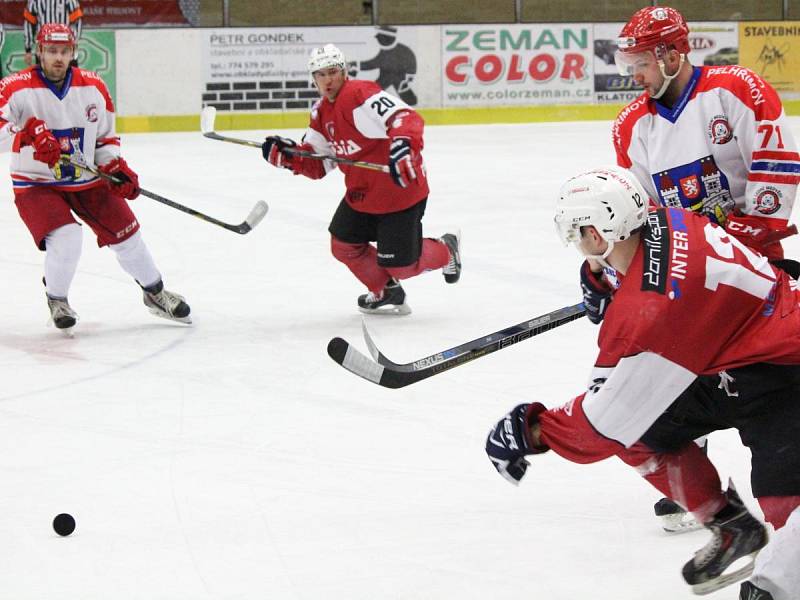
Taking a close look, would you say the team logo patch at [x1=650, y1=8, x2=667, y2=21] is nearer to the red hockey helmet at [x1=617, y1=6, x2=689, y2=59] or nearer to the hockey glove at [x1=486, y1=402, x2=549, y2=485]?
the red hockey helmet at [x1=617, y1=6, x2=689, y2=59]

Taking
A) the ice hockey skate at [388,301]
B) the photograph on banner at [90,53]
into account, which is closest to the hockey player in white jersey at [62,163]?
the ice hockey skate at [388,301]

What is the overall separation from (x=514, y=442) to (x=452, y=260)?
9.99 ft

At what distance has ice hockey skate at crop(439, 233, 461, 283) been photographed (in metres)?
5.05

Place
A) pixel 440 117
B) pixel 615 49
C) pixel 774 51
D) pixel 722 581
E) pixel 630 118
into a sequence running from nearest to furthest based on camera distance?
pixel 722 581, pixel 630 118, pixel 440 117, pixel 615 49, pixel 774 51

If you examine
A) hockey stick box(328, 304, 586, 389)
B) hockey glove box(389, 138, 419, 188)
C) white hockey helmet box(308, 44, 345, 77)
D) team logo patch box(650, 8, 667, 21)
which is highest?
white hockey helmet box(308, 44, 345, 77)

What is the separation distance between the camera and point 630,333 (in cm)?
192

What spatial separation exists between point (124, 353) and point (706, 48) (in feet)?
30.1

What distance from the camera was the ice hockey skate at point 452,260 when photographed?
16.6ft

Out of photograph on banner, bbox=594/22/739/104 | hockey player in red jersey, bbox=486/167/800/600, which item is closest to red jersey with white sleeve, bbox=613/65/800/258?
hockey player in red jersey, bbox=486/167/800/600

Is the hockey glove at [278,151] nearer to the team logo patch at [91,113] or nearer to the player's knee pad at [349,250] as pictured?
the player's knee pad at [349,250]

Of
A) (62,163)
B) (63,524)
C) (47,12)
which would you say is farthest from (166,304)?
(47,12)

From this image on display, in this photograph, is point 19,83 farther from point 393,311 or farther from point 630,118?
point 630,118

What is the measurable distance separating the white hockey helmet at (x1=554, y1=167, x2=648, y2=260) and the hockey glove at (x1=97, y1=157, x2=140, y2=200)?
270 centimetres

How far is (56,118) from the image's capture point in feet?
14.4
